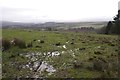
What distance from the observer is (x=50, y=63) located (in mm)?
18609

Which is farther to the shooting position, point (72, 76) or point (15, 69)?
point (15, 69)

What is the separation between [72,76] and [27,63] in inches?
210

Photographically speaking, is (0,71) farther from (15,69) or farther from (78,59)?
(78,59)

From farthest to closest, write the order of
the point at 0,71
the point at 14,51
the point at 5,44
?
the point at 5,44
the point at 14,51
the point at 0,71

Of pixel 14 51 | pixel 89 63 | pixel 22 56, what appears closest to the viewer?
pixel 89 63

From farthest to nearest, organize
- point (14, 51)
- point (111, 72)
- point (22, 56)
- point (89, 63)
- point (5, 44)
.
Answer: point (5, 44), point (14, 51), point (22, 56), point (89, 63), point (111, 72)

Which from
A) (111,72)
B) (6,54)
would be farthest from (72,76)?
(6,54)

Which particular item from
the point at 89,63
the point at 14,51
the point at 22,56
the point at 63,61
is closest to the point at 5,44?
the point at 14,51

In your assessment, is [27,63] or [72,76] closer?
[72,76]

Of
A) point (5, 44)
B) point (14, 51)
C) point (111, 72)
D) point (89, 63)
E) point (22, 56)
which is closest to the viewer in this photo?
point (111, 72)

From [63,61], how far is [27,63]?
2.91 metres

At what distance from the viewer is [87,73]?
50.4ft

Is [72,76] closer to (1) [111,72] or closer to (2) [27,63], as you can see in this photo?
(1) [111,72]

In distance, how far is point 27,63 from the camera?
18.9 metres
